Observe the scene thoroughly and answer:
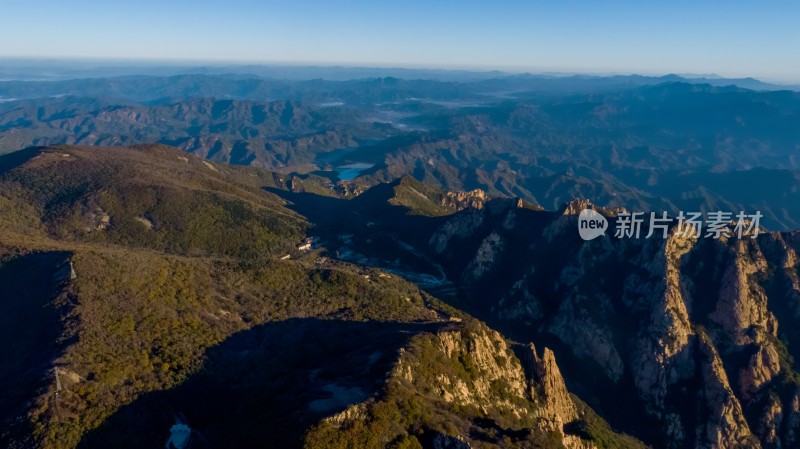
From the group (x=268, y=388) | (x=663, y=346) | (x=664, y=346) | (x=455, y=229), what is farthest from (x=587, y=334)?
(x=268, y=388)

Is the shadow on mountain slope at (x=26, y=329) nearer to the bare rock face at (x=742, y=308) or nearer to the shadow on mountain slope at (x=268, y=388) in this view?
the shadow on mountain slope at (x=268, y=388)

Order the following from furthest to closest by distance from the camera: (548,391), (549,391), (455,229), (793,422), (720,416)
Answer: (455,229) < (793,422) < (720,416) < (549,391) < (548,391)

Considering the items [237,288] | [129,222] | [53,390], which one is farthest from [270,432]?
[129,222]

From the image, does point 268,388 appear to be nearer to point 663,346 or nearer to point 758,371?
point 663,346

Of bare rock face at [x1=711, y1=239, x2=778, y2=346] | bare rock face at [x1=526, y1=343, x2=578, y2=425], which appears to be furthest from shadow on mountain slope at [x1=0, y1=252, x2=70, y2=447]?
bare rock face at [x1=711, y1=239, x2=778, y2=346]

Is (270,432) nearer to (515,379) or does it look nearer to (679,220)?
(515,379)

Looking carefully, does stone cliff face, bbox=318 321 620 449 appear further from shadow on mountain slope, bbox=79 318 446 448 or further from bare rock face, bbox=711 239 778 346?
bare rock face, bbox=711 239 778 346
